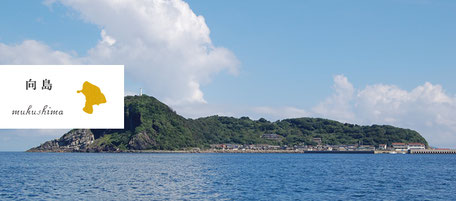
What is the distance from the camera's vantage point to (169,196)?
63406mm

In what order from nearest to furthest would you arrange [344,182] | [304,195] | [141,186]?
[304,195] < [141,186] < [344,182]

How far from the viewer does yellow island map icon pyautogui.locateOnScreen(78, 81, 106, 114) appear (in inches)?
2579

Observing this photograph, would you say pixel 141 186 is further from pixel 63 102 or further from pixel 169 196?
pixel 63 102

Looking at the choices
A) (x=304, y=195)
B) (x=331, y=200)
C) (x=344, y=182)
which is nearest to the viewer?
(x=331, y=200)

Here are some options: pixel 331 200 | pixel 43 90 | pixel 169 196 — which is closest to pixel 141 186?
pixel 169 196

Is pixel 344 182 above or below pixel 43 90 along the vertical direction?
below

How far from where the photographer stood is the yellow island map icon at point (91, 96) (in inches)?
2579

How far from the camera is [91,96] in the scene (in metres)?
66.2

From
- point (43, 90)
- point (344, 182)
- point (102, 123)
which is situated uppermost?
point (43, 90)

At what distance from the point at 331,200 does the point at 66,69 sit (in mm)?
43634

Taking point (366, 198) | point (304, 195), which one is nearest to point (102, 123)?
point (304, 195)

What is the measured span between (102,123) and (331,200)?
3643cm

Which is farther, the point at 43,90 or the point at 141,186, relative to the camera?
the point at 141,186

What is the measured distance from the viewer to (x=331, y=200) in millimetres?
61375
